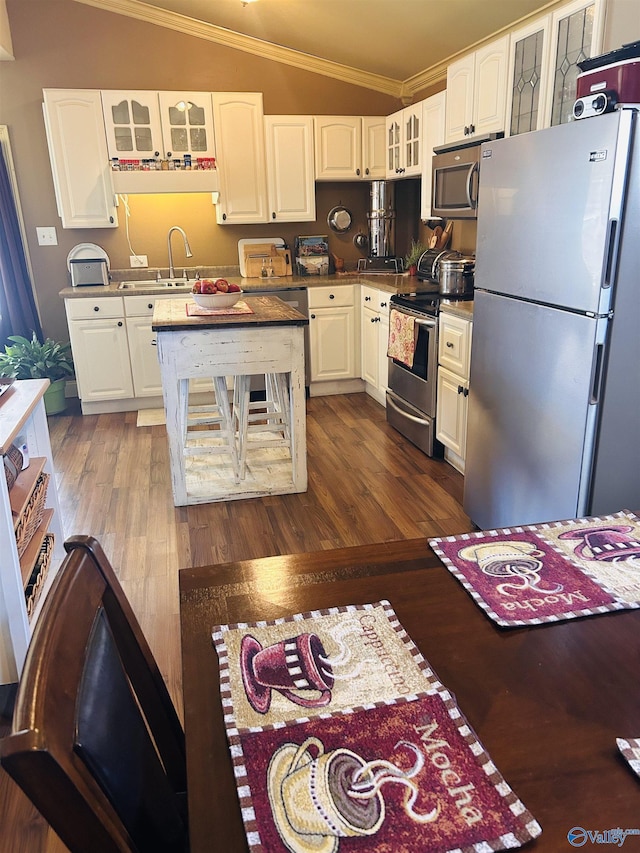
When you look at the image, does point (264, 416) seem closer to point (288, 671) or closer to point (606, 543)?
point (606, 543)

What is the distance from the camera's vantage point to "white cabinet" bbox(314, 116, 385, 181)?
496 centimetres

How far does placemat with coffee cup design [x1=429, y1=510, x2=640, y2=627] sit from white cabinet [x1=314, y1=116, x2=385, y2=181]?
4383 millimetres

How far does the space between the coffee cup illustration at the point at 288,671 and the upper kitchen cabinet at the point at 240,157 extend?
14.8ft

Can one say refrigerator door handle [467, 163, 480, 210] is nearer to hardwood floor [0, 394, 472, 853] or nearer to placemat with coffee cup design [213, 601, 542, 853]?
hardwood floor [0, 394, 472, 853]

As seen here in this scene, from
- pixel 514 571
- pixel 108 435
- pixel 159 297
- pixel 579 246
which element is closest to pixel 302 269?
pixel 159 297

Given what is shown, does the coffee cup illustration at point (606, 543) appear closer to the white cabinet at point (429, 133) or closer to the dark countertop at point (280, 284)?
A: the dark countertop at point (280, 284)

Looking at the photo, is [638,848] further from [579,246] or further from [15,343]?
[15,343]

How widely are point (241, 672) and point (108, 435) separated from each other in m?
3.72

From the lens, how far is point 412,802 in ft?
2.24

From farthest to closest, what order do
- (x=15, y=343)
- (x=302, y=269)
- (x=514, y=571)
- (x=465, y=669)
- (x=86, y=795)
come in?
(x=302, y=269) < (x=15, y=343) < (x=514, y=571) < (x=465, y=669) < (x=86, y=795)

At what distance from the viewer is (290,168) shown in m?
4.95

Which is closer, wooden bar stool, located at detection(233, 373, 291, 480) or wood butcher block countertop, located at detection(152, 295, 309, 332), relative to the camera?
wood butcher block countertop, located at detection(152, 295, 309, 332)

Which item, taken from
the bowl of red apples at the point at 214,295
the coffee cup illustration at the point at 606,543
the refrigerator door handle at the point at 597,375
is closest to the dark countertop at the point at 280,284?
the bowl of red apples at the point at 214,295

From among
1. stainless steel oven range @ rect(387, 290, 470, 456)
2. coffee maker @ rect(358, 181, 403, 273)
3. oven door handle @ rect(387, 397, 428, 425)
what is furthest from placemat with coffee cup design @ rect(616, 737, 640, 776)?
coffee maker @ rect(358, 181, 403, 273)
